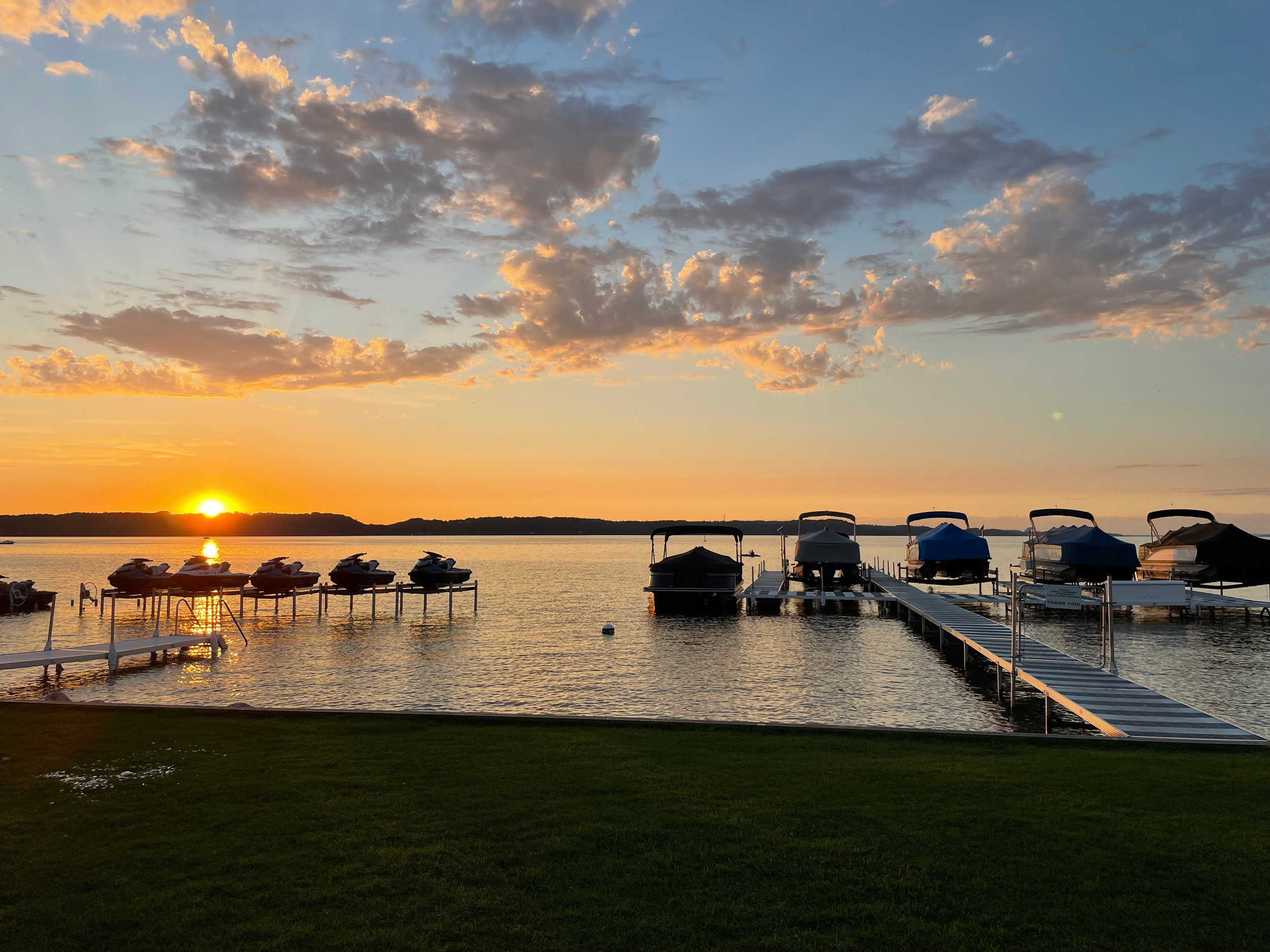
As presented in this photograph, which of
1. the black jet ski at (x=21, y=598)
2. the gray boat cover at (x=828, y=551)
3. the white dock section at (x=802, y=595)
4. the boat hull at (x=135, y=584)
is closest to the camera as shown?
the white dock section at (x=802, y=595)

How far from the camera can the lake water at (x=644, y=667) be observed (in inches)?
817

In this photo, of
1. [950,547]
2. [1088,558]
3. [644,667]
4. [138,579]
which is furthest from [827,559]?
[138,579]

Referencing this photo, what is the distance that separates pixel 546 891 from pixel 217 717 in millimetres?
9490

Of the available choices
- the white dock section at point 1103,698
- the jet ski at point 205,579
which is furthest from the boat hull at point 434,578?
the white dock section at point 1103,698

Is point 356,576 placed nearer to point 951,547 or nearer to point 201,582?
point 201,582

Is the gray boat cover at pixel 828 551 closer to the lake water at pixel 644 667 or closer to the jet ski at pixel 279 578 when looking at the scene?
the lake water at pixel 644 667

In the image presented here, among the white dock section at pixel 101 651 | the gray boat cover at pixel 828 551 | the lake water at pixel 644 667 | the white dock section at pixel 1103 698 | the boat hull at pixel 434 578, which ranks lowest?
the lake water at pixel 644 667

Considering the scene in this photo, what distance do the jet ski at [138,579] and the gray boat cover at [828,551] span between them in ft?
130

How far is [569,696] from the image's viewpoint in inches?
877

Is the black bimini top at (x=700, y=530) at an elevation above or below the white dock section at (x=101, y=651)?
above

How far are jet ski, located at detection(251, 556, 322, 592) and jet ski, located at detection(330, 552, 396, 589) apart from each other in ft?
4.90

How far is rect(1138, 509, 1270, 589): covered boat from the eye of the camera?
4384 centimetres

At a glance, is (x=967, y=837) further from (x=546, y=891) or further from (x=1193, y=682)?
(x=1193, y=682)

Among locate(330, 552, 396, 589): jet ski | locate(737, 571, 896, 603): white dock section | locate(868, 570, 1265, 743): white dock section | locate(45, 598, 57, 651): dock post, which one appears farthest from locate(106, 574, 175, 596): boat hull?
locate(868, 570, 1265, 743): white dock section
